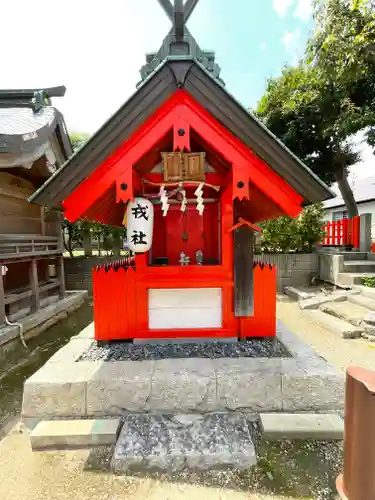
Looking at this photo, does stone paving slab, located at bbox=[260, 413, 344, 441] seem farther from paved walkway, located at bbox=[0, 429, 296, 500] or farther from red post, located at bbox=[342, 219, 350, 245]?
red post, located at bbox=[342, 219, 350, 245]

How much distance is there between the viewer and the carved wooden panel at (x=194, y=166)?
142 inches

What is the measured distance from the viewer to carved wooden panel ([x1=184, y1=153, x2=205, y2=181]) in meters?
3.61

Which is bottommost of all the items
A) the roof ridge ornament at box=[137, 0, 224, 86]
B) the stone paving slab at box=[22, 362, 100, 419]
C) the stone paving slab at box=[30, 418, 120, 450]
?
the stone paving slab at box=[30, 418, 120, 450]

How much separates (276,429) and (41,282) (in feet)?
29.8

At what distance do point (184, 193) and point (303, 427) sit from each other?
341 centimetres

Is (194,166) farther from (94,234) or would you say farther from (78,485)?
(94,234)

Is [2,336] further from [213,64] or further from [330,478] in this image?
[213,64]

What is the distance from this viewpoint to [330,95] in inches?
484

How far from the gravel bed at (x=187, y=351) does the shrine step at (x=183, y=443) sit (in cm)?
82

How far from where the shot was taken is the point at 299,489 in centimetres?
249

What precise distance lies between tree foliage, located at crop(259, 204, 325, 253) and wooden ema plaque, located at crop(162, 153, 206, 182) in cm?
892

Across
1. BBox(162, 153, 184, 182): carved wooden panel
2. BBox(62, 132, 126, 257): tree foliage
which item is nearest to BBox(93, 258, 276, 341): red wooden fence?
BBox(162, 153, 184, 182): carved wooden panel

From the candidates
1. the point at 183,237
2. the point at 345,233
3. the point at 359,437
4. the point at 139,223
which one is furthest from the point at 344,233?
the point at 359,437

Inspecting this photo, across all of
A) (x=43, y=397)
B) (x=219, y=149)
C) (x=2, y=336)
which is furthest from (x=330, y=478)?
(x=2, y=336)
